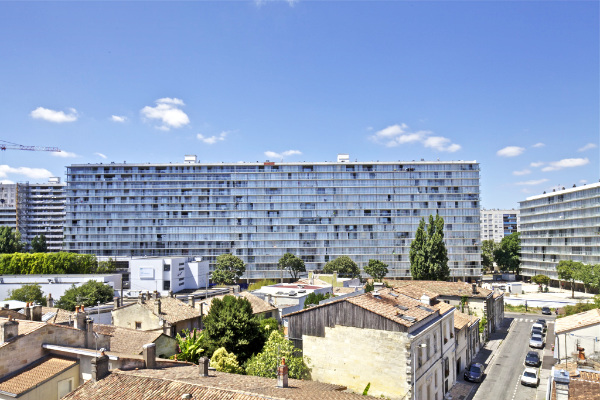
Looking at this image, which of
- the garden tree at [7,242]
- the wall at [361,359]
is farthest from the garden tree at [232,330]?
the garden tree at [7,242]

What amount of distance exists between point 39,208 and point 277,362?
194769 mm

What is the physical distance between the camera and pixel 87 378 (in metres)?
24.1

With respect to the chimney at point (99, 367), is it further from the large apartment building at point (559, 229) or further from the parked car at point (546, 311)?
the large apartment building at point (559, 229)

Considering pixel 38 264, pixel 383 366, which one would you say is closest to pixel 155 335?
pixel 383 366

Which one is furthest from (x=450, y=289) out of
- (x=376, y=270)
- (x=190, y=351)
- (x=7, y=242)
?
(x=7, y=242)

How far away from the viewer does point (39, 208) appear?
19050 centimetres

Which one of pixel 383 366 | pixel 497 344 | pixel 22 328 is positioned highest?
pixel 22 328

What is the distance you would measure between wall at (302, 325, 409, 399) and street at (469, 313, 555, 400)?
13.3m

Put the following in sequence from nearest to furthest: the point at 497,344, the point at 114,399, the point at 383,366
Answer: the point at 114,399, the point at 383,366, the point at 497,344

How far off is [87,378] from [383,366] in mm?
18053

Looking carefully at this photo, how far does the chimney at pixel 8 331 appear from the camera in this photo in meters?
22.5

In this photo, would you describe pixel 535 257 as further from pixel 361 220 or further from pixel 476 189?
pixel 361 220

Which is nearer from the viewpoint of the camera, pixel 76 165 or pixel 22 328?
pixel 22 328

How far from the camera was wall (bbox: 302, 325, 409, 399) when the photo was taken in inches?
1136
